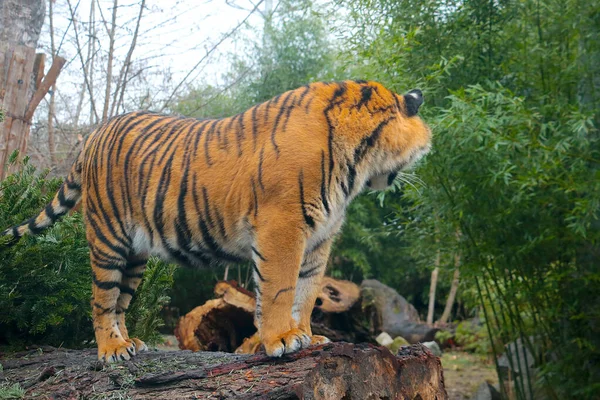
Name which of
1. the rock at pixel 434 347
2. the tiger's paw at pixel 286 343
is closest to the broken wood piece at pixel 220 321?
the tiger's paw at pixel 286 343

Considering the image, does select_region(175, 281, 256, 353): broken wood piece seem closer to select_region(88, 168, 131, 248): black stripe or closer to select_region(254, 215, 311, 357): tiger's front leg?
select_region(88, 168, 131, 248): black stripe

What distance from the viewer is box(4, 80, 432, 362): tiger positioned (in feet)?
9.27

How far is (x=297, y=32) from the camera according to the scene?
11.3 metres

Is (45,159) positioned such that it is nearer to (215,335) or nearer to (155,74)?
(155,74)

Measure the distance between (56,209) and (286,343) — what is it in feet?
6.34

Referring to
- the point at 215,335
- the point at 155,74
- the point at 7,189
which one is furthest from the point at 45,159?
the point at 7,189

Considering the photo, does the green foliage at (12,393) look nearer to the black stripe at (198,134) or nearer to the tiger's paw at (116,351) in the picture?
the tiger's paw at (116,351)

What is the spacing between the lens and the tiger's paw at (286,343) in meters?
2.70

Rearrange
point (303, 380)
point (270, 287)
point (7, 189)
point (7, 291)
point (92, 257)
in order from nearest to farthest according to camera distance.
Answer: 1. point (303, 380)
2. point (270, 287)
3. point (92, 257)
4. point (7, 291)
5. point (7, 189)

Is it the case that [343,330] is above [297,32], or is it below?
below

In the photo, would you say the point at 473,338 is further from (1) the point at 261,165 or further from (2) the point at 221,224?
(1) the point at 261,165

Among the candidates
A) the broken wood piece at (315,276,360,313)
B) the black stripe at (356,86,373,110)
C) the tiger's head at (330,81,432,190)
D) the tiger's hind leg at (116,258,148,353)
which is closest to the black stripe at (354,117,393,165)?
the tiger's head at (330,81,432,190)

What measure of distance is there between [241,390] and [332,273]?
9.29m

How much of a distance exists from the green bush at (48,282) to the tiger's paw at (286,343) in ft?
5.48
